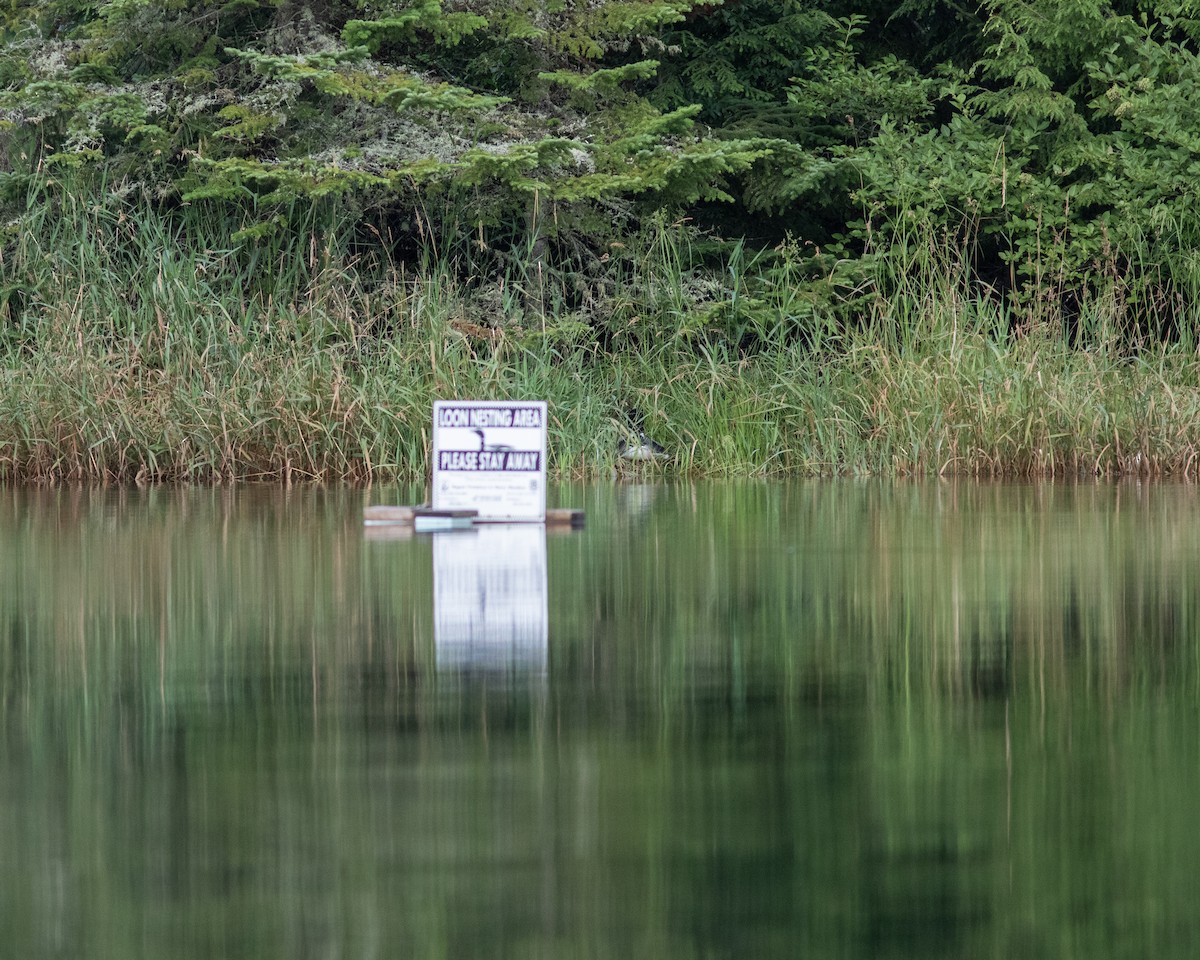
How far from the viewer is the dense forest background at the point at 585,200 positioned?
13.8m

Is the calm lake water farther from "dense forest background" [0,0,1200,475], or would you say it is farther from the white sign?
"dense forest background" [0,0,1200,475]

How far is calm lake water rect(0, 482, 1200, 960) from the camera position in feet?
7.38

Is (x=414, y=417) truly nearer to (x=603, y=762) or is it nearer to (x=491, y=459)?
(x=491, y=459)

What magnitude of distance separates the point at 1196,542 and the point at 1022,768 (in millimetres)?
4742

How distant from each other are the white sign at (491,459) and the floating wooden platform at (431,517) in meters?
0.05

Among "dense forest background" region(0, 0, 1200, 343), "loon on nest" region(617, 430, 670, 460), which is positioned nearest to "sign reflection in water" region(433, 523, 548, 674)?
"loon on nest" region(617, 430, 670, 460)

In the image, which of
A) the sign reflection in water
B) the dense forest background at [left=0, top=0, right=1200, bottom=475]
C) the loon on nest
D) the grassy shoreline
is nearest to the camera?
the sign reflection in water

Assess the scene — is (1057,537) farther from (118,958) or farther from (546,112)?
(546,112)

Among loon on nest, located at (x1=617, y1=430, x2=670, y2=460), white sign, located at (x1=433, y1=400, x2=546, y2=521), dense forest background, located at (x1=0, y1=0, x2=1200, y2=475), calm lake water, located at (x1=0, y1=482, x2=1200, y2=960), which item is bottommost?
calm lake water, located at (x1=0, y1=482, x2=1200, y2=960)

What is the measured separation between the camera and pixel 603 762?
311 cm

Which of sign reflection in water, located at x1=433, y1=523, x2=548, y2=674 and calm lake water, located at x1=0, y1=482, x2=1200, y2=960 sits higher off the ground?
sign reflection in water, located at x1=433, y1=523, x2=548, y2=674

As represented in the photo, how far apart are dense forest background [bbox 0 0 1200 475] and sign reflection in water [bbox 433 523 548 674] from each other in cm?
550

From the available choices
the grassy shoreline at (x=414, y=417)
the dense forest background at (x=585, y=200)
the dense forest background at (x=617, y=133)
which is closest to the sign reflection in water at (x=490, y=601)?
the grassy shoreline at (x=414, y=417)

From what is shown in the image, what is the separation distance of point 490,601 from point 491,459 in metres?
3.21
